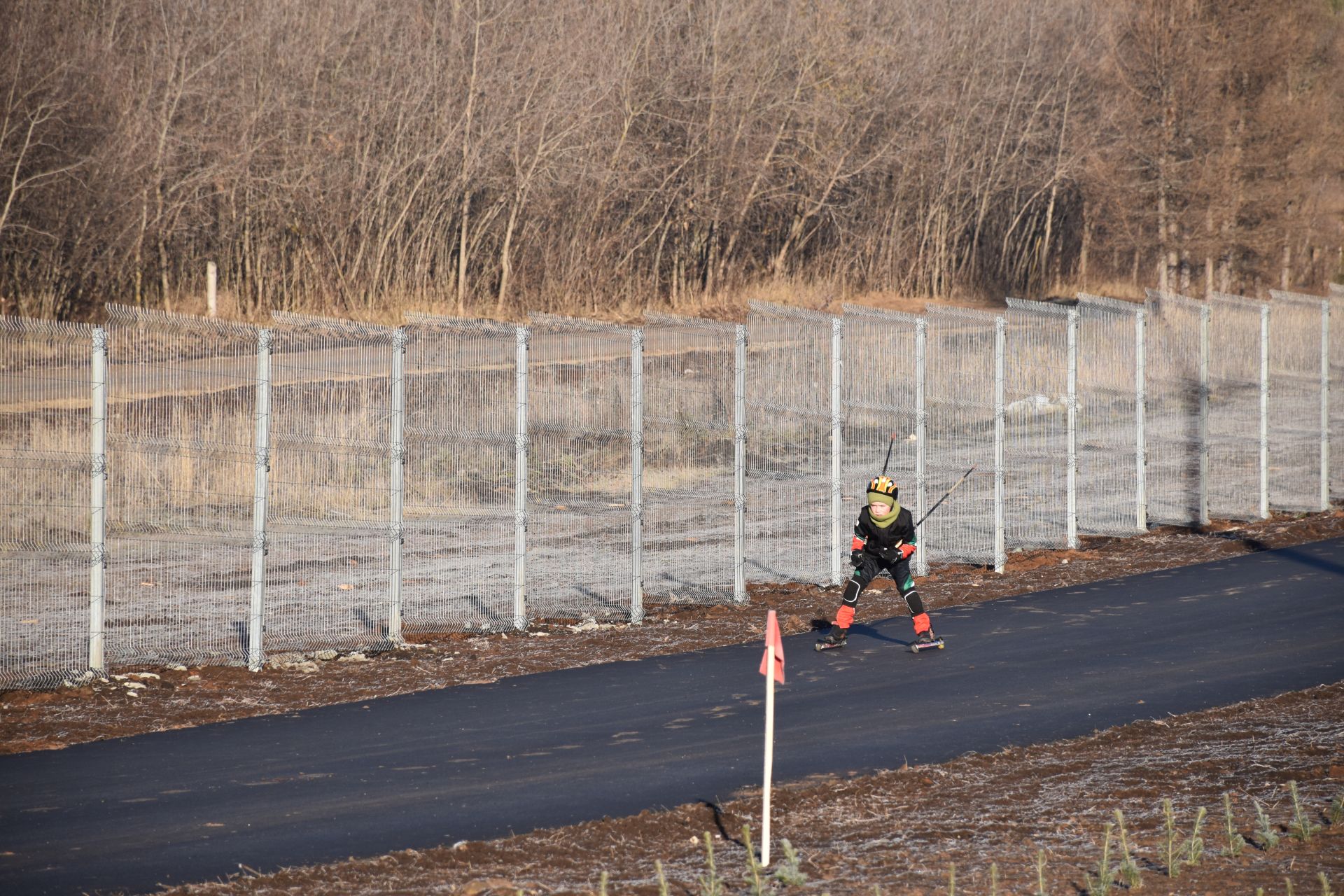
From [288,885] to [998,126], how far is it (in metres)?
49.0

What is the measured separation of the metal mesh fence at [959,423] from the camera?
688 inches

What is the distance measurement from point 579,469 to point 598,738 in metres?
4.76

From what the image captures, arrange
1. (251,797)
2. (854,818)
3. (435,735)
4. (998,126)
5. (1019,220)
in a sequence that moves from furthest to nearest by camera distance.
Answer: (1019,220) < (998,126) < (435,735) < (251,797) < (854,818)

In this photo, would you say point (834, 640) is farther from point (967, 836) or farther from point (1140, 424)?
point (1140, 424)

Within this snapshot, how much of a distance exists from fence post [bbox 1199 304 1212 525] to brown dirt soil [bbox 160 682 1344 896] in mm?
11100

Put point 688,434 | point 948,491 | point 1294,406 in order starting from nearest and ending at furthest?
1. point 688,434
2. point 948,491
3. point 1294,406

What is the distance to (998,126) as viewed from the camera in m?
52.6

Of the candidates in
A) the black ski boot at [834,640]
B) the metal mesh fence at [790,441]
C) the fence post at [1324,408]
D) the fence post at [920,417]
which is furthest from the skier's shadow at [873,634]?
the fence post at [1324,408]

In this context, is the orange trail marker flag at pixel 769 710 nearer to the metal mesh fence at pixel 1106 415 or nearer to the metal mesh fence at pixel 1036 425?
the metal mesh fence at pixel 1036 425

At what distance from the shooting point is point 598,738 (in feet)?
33.0

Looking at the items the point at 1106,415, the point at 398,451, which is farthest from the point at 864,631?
the point at 1106,415

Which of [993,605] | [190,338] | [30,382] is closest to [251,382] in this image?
[190,338]

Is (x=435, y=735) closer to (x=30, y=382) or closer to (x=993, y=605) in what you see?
(x=30, y=382)

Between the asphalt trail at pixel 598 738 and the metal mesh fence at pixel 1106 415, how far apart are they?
4.72 meters
